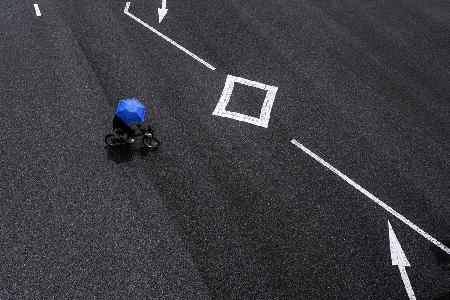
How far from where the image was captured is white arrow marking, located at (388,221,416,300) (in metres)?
7.08

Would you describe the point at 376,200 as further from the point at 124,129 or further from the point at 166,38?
the point at 166,38

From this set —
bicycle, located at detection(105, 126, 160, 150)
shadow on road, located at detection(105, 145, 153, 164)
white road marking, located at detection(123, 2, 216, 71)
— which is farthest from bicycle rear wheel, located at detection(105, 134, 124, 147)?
white road marking, located at detection(123, 2, 216, 71)

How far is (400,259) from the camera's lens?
24.4 feet

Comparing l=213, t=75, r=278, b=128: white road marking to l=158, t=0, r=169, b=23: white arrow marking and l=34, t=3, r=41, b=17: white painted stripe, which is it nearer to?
l=158, t=0, r=169, b=23: white arrow marking

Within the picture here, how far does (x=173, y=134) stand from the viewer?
904 centimetres

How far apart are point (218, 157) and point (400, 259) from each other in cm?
421

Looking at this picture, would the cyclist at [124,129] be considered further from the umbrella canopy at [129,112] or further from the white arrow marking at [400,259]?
the white arrow marking at [400,259]

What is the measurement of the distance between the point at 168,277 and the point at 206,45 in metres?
7.00

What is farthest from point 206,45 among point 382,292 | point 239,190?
point 382,292

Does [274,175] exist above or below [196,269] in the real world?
above

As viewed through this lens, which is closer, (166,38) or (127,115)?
(127,115)

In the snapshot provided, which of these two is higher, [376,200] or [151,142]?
[376,200]

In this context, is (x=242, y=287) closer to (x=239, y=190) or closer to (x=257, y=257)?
(x=257, y=257)

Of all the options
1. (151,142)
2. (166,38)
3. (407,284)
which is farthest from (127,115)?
(407,284)
